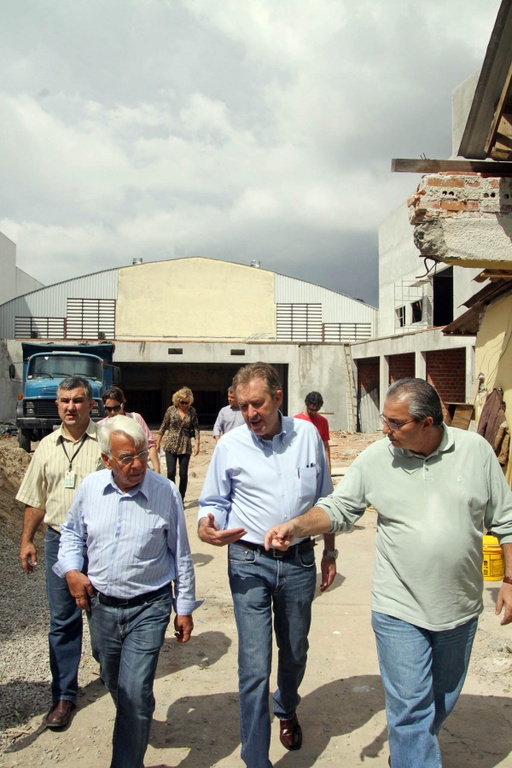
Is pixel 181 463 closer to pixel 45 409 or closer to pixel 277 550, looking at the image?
pixel 277 550

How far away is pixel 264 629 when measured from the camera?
2863 millimetres

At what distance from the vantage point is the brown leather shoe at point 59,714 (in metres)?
3.24

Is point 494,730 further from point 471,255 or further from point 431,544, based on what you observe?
point 471,255

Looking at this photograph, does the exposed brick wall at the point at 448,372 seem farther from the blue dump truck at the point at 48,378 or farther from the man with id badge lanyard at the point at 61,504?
the man with id badge lanyard at the point at 61,504

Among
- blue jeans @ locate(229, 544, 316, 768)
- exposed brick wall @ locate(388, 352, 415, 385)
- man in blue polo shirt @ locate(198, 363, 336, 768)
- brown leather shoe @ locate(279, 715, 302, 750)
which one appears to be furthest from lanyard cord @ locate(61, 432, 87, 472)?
exposed brick wall @ locate(388, 352, 415, 385)

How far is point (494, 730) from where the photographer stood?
3.26m

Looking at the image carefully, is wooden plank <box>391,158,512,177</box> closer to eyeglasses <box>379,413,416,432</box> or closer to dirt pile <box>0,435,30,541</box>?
eyeglasses <box>379,413,416,432</box>

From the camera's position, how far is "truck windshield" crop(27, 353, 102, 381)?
16828mm

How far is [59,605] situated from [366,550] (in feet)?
14.7

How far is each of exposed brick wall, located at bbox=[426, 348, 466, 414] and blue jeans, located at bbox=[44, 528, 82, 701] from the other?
15.9 metres

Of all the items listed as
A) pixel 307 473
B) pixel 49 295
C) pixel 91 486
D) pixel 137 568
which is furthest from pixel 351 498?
pixel 49 295

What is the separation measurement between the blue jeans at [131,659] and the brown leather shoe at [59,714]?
2.37 feet

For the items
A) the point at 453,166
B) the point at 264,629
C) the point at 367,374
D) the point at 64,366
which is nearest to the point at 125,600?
the point at 264,629

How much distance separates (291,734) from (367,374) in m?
22.4
